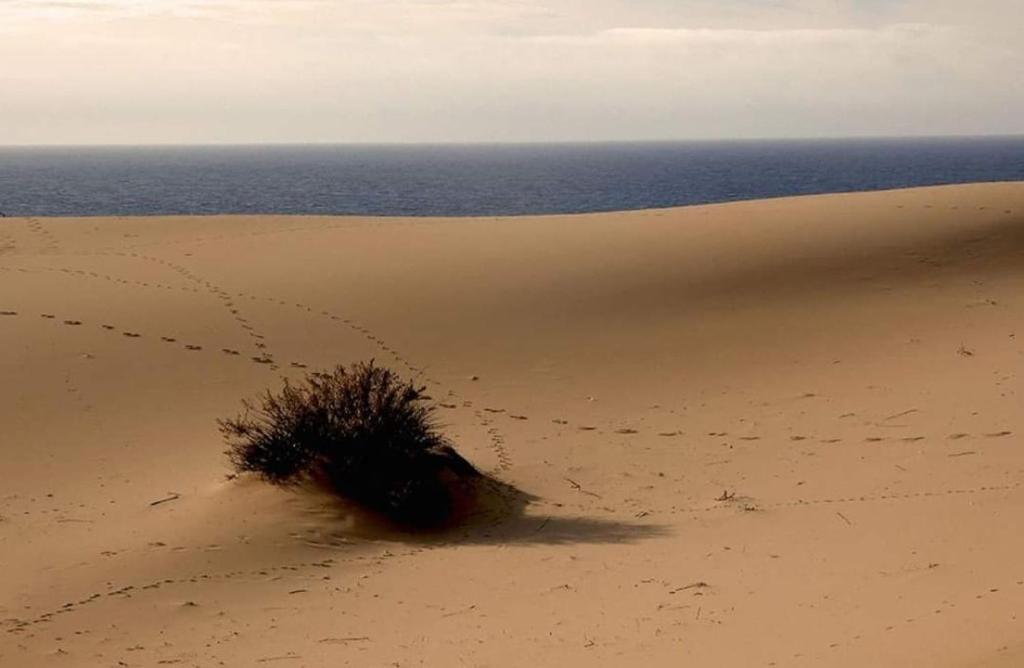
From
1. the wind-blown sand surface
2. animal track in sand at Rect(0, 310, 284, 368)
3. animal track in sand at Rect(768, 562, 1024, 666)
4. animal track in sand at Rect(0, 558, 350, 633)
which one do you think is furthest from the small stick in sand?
animal track in sand at Rect(768, 562, 1024, 666)

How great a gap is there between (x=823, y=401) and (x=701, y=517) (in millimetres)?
4106

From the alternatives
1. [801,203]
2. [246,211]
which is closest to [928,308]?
[801,203]

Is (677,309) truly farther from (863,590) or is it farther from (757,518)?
(863,590)

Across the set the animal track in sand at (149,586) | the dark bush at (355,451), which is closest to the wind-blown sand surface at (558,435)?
the animal track in sand at (149,586)

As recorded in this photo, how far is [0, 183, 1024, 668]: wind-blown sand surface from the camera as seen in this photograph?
254 inches

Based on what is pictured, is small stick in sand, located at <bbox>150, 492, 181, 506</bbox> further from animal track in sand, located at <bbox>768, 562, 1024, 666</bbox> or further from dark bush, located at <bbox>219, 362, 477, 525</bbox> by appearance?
animal track in sand, located at <bbox>768, 562, 1024, 666</bbox>

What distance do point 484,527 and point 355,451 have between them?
42.3 inches

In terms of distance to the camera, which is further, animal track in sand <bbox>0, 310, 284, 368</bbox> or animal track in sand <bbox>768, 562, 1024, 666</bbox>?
animal track in sand <bbox>0, 310, 284, 368</bbox>

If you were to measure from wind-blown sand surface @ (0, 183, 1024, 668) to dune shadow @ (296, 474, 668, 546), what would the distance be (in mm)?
40

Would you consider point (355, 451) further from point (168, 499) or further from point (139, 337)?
point (139, 337)

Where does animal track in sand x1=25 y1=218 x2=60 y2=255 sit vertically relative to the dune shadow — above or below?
above

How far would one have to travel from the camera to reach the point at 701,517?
871cm

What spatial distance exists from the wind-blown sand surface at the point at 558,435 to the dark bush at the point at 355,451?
0.28 meters

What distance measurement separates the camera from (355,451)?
8.80 meters
